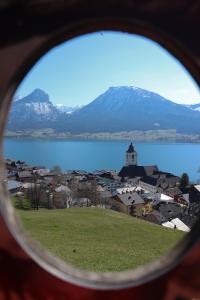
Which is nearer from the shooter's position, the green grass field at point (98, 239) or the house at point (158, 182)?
the green grass field at point (98, 239)

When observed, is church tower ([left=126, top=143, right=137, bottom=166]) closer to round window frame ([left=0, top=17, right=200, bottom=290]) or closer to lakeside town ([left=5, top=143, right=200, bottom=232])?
lakeside town ([left=5, top=143, right=200, bottom=232])

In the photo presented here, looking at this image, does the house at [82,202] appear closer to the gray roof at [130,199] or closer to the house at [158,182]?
the gray roof at [130,199]

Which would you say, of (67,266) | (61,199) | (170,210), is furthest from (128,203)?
(67,266)

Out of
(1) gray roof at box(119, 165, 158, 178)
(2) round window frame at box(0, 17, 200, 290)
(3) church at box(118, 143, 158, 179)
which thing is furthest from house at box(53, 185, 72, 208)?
(1) gray roof at box(119, 165, 158, 178)

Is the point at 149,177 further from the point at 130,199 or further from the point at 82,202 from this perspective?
the point at 82,202

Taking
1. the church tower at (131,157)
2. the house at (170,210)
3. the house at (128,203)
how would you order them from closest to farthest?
the house at (128,203) < the house at (170,210) < the church tower at (131,157)

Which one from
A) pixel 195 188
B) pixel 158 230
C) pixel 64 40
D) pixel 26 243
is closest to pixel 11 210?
pixel 26 243

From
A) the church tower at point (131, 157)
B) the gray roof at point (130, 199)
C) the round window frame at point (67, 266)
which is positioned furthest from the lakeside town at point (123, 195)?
the round window frame at point (67, 266)
